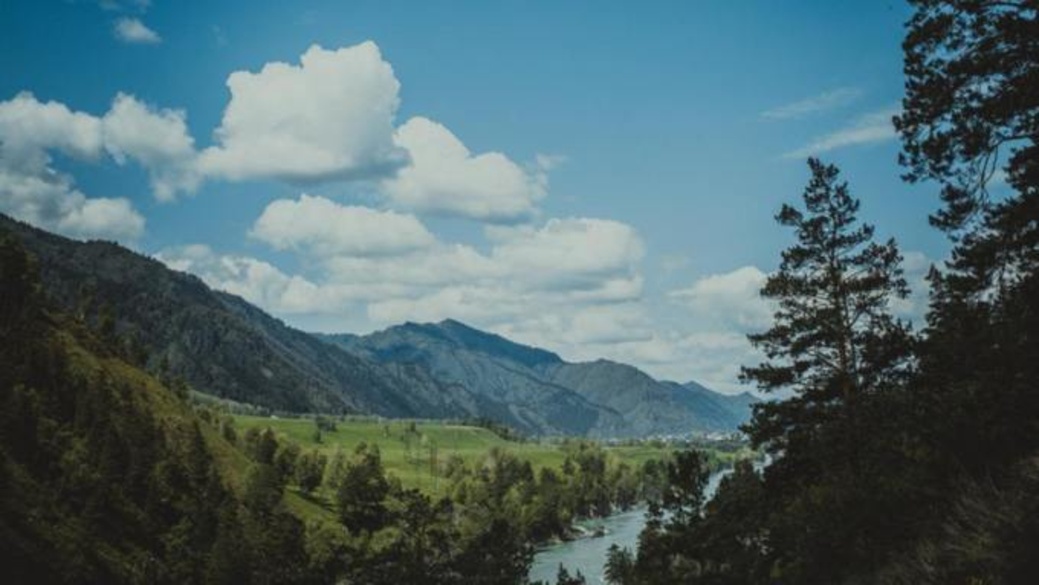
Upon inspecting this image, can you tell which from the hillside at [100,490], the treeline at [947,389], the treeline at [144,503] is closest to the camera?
the treeline at [947,389]

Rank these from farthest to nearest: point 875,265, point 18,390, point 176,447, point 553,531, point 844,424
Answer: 1. point 553,531
2. point 176,447
3. point 18,390
4. point 875,265
5. point 844,424

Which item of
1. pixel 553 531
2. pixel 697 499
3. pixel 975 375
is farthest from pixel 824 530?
pixel 553 531

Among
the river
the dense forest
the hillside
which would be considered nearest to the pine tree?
the dense forest

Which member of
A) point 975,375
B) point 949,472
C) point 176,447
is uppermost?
point 975,375

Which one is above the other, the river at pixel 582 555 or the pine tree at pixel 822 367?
the pine tree at pixel 822 367

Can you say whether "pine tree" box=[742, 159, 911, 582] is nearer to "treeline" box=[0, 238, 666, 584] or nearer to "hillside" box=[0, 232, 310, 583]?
"treeline" box=[0, 238, 666, 584]

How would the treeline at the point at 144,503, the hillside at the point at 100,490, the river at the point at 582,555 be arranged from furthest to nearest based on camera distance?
the river at the point at 582,555 < the hillside at the point at 100,490 < the treeline at the point at 144,503

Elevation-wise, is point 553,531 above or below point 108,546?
below

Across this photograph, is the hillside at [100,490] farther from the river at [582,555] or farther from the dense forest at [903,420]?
the river at [582,555]

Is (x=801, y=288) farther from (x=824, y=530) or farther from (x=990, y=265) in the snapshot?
(x=824, y=530)

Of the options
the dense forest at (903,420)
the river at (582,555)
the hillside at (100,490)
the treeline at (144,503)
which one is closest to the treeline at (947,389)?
the dense forest at (903,420)

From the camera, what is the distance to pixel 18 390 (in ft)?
354

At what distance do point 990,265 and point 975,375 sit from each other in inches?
137

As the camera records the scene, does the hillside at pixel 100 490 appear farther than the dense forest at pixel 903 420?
Yes
